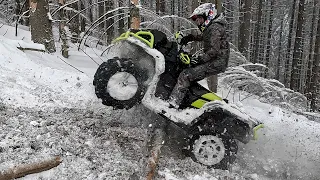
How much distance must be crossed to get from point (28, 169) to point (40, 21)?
18.0 feet

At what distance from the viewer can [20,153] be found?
4332mm

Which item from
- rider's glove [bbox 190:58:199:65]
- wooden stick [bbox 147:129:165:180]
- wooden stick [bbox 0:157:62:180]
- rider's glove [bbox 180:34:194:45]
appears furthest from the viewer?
rider's glove [bbox 180:34:194:45]

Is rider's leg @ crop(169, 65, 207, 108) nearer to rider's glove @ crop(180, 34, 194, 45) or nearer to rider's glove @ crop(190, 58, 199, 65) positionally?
rider's glove @ crop(190, 58, 199, 65)

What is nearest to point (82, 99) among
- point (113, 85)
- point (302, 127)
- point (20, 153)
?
point (113, 85)

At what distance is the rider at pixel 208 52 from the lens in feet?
16.7

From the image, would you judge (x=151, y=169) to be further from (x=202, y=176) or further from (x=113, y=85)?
(x=113, y=85)

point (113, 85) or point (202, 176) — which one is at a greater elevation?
point (113, 85)

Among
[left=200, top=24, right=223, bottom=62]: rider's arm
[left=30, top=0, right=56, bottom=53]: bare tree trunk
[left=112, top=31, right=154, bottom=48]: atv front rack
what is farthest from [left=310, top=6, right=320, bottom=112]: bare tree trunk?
[left=112, top=31, right=154, bottom=48]: atv front rack

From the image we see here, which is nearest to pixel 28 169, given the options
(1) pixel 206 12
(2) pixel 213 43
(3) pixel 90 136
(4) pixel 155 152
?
(3) pixel 90 136

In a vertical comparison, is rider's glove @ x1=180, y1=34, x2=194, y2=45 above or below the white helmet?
below

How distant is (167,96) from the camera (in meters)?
5.31

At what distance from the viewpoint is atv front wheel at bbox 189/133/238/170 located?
16.4ft

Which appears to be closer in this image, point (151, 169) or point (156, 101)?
point (151, 169)

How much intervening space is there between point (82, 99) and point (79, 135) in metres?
1.31
